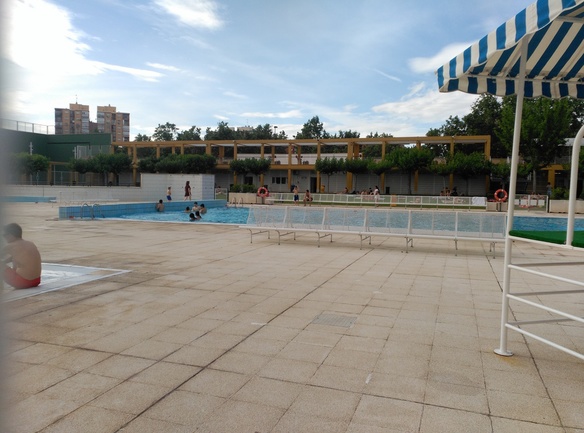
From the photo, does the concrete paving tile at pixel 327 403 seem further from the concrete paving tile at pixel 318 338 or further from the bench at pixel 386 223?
the bench at pixel 386 223

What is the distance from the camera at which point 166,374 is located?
156 inches

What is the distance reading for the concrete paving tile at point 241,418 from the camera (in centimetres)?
311

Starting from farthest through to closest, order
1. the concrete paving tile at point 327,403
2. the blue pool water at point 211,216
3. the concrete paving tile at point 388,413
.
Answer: the blue pool water at point 211,216, the concrete paving tile at point 327,403, the concrete paving tile at point 388,413

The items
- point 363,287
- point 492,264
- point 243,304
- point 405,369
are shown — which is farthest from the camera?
point 492,264

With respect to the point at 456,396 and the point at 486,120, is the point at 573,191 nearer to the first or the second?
the point at 456,396

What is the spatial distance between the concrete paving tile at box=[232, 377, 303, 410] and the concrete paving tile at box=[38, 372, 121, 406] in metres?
1.12

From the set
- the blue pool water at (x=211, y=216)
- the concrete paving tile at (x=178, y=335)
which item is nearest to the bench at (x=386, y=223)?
the concrete paving tile at (x=178, y=335)

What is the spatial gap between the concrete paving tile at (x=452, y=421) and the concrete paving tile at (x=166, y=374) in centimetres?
204

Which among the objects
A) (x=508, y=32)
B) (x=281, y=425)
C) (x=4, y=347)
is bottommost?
(x=281, y=425)

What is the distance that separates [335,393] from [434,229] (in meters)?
9.25

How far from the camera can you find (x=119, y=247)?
1153cm

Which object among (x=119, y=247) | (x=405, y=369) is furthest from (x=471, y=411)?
(x=119, y=247)

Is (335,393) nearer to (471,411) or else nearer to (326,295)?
(471,411)

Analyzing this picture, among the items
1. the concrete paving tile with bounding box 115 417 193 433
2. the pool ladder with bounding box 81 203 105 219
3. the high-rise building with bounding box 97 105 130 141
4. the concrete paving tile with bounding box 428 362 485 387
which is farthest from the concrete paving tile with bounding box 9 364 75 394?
Answer: the high-rise building with bounding box 97 105 130 141
